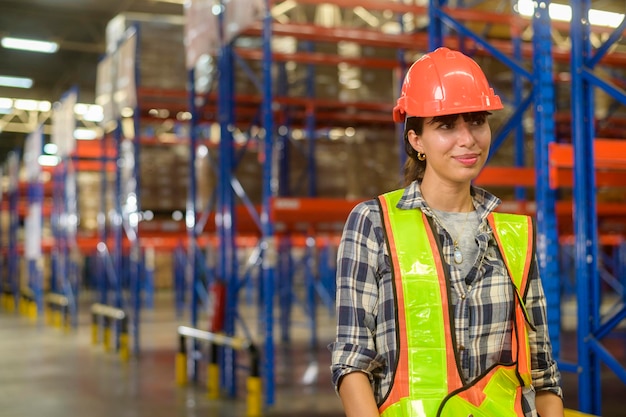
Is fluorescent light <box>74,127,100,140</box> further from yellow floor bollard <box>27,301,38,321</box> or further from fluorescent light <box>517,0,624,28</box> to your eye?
fluorescent light <box>517,0,624,28</box>

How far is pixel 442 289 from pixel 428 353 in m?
0.15

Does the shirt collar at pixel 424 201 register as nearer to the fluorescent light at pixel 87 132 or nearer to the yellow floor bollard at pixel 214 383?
the yellow floor bollard at pixel 214 383

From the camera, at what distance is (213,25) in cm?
870

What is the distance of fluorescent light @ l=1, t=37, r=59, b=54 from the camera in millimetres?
22688

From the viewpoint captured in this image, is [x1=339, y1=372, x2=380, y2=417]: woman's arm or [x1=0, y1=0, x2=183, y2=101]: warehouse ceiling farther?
[x1=0, y1=0, x2=183, y2=101]: warehouse ceiling

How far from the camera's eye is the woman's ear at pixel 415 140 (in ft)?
6.68

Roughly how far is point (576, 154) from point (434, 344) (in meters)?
2.89

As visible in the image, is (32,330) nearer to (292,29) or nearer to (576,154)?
(292,29)

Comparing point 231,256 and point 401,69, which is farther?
point 401,69

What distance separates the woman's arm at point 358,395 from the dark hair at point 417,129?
556mm

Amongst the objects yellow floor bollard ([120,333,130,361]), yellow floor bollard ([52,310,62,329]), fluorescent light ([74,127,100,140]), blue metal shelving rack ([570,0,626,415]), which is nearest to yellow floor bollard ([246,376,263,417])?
blue metal shelving rack ([570,0,626,415])

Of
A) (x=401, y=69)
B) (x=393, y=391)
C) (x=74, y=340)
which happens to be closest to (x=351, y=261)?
(x=393, y=391)

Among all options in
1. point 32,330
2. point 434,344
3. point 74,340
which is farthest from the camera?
point 32,330

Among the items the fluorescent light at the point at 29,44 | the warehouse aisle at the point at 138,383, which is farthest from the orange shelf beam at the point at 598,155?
the fluorescent light at the point at 29,44
